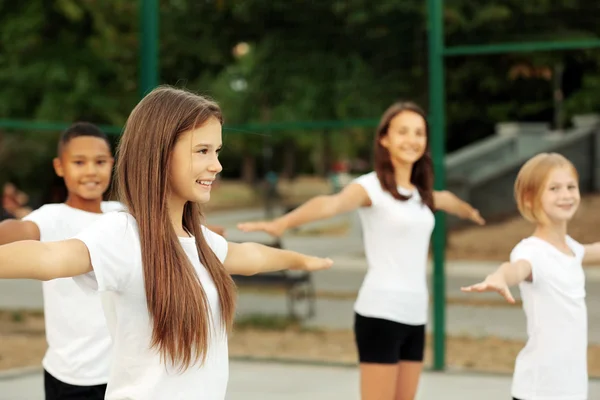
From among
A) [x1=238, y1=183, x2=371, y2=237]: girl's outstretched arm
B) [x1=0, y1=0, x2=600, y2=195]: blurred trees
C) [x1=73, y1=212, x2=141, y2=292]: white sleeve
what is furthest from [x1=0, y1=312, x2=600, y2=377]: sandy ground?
[x1=73, y1=212, x2=141, y2=292]: white sleeve

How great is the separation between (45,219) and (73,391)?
0.64 meters

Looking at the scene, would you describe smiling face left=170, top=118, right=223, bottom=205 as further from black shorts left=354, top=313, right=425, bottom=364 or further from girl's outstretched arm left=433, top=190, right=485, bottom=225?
girl's outstretched arm left=433, top=190, right=485, bottom=225

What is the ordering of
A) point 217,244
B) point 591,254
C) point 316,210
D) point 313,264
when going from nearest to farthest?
point 217,244, point 313,264, point 591,254, point 316,210

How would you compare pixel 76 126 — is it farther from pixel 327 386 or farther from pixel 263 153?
pixel 263 153

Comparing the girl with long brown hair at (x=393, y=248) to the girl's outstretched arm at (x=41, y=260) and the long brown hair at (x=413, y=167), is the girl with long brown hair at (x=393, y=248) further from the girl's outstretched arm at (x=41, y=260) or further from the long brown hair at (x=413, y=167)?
the girl's outstretched arm at (x=41, y=260)

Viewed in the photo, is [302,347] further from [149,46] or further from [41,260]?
[41,260]

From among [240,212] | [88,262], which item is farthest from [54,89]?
[88,262]

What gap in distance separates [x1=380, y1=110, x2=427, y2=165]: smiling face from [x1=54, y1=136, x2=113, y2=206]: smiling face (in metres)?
1.31

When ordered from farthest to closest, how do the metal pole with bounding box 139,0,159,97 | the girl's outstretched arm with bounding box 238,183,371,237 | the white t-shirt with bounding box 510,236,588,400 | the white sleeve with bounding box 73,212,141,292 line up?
the metal pole with bounding box 139,0,159,97, the girl's outstretched arm with bounding box 238,183,371,237, the white t-shirt with bounding box 510,236,588,400, the white sleeve with bounding box 73,212,141,292

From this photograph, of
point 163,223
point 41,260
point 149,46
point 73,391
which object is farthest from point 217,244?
point 149,46

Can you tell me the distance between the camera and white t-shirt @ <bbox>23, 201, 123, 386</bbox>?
3.69 metres

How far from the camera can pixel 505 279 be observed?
3.25 meters

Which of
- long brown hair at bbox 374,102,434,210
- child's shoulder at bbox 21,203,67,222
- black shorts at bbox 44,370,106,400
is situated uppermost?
long brown hair at bbox 374,102,434,210

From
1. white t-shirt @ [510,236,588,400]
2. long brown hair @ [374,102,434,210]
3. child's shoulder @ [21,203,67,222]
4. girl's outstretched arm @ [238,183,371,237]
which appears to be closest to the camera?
white t-shirt @ [510,236,588,400]
